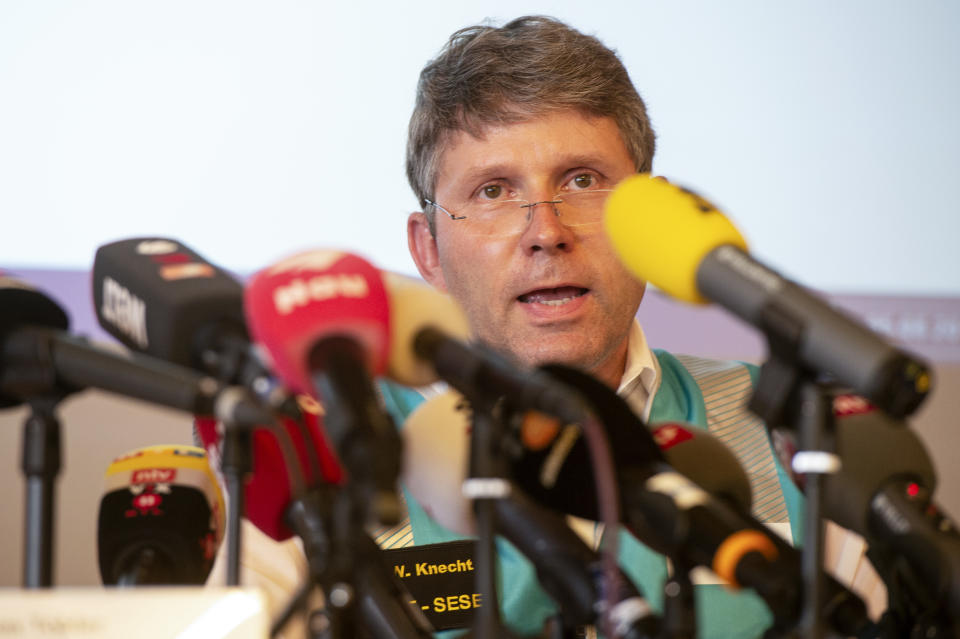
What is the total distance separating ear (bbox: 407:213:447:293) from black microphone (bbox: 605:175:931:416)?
3.68 feet

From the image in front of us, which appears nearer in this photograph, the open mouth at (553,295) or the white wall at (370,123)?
the open mouth at (553,295)

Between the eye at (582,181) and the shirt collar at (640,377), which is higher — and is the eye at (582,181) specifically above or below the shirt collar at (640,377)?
above

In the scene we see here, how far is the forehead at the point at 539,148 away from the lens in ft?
6.33

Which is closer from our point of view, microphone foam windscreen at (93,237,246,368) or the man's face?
microphone foam windscreen at (93,237,246,368)

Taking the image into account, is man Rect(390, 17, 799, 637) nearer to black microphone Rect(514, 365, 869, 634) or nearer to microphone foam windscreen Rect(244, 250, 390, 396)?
black microphone Rect(514, 365, 869, 634)

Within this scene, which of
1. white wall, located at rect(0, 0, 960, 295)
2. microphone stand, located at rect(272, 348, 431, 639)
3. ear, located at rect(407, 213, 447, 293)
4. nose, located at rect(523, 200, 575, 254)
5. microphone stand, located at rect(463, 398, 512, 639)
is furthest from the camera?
white wall, located at rect(0, 0, 960, 295)

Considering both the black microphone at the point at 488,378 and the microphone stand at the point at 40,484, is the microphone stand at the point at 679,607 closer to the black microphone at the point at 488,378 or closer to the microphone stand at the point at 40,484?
the black microphone at the point at 488,378

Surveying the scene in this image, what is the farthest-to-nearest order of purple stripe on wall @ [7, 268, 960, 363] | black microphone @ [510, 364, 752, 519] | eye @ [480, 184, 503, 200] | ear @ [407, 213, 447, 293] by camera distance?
purple stripe on wall @ [7, 268, 960, 363] → ear @ [407, 213, 447, 293] → eye @ [480, 184, 503, 200] → black microphone @ [510, 364, 752, 519]

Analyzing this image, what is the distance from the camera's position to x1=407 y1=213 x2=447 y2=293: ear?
86.1 inches

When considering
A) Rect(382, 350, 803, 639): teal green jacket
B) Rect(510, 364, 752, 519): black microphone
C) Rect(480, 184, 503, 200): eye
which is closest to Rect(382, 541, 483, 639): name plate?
Rect(382, 350, 803, 639): teal green jacket

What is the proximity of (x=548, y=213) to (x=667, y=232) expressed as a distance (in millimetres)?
969

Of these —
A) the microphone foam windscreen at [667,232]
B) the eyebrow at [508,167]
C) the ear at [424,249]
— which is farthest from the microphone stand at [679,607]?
the ear at [424,249]

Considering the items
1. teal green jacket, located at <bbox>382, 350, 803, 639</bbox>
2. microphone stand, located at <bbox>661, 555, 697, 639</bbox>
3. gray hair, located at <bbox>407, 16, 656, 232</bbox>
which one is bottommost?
teal green jacket, located at <bbox>382, 350, 803, 639</bbox>

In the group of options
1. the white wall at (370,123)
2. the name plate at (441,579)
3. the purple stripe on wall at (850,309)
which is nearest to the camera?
the name plate at (441,579)
